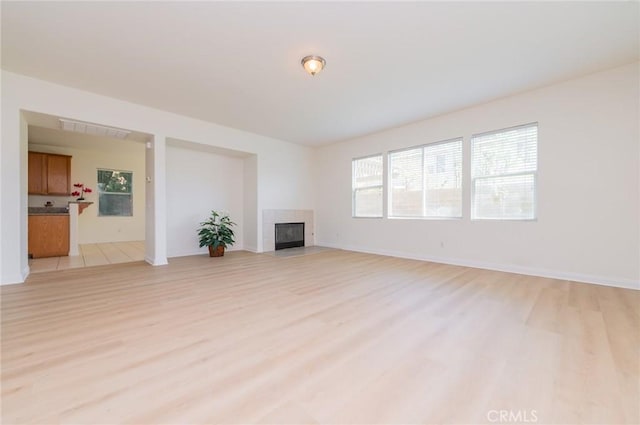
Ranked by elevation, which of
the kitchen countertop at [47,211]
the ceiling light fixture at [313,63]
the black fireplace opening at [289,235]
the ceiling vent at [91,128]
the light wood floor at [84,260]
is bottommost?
the light wood floor at [84,260]

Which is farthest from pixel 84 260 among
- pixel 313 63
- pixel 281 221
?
pixel 313 63

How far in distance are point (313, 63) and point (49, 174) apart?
715 cm

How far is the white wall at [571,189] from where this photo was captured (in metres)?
3.11

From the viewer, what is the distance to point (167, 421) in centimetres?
110

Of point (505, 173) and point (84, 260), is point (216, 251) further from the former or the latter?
point (505, 173)

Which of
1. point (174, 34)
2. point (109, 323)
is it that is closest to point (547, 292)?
point (109, 323)

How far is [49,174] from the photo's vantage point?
6.07m

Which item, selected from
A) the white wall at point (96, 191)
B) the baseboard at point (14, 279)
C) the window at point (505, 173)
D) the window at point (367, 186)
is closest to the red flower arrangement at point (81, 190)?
the white wall at point (96, 191)

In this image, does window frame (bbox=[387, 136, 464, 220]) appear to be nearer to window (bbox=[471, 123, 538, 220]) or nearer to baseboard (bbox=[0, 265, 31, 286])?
window (bbox=[471, 123, 538, 220])

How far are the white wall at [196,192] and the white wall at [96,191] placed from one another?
2.17 metres

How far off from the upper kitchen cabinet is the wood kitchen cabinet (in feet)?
4.53

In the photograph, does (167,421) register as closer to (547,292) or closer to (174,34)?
(174,34)

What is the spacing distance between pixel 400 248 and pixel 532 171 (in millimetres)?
2495

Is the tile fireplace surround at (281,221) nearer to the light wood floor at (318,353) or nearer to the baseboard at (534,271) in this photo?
the baseboard at (534,271)
